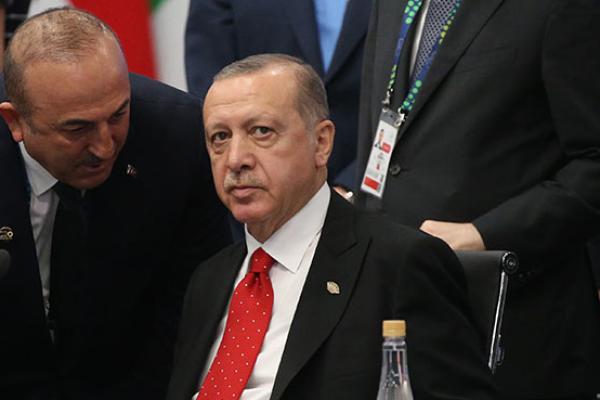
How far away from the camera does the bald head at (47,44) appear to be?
144 inches

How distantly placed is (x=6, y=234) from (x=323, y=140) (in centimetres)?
93

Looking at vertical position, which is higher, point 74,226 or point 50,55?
point 50,55

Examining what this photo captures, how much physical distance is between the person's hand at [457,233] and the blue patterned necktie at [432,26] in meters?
0.54

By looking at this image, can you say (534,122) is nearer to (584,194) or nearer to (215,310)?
(584,194)

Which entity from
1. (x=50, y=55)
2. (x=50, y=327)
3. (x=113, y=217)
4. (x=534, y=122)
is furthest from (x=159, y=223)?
(x=534, y=122)

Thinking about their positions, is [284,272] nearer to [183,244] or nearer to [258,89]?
[258,89]

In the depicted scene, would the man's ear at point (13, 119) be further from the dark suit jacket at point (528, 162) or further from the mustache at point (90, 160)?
the dark suit jacket at point (528, 162)

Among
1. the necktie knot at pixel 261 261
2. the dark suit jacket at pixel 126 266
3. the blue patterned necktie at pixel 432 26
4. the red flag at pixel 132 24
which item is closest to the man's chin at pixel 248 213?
the necktie knot at pixel 261 261

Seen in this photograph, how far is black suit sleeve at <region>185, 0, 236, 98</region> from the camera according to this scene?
5133 millimetres

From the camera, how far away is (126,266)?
411cm

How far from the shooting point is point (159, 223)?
4.16 m

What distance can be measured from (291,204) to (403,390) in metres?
0.88

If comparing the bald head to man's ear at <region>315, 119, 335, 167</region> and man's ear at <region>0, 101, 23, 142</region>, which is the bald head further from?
man's ear at <region>315, 119, 335, 167</region>

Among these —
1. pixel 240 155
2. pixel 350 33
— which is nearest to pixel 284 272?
pixel 240 155
